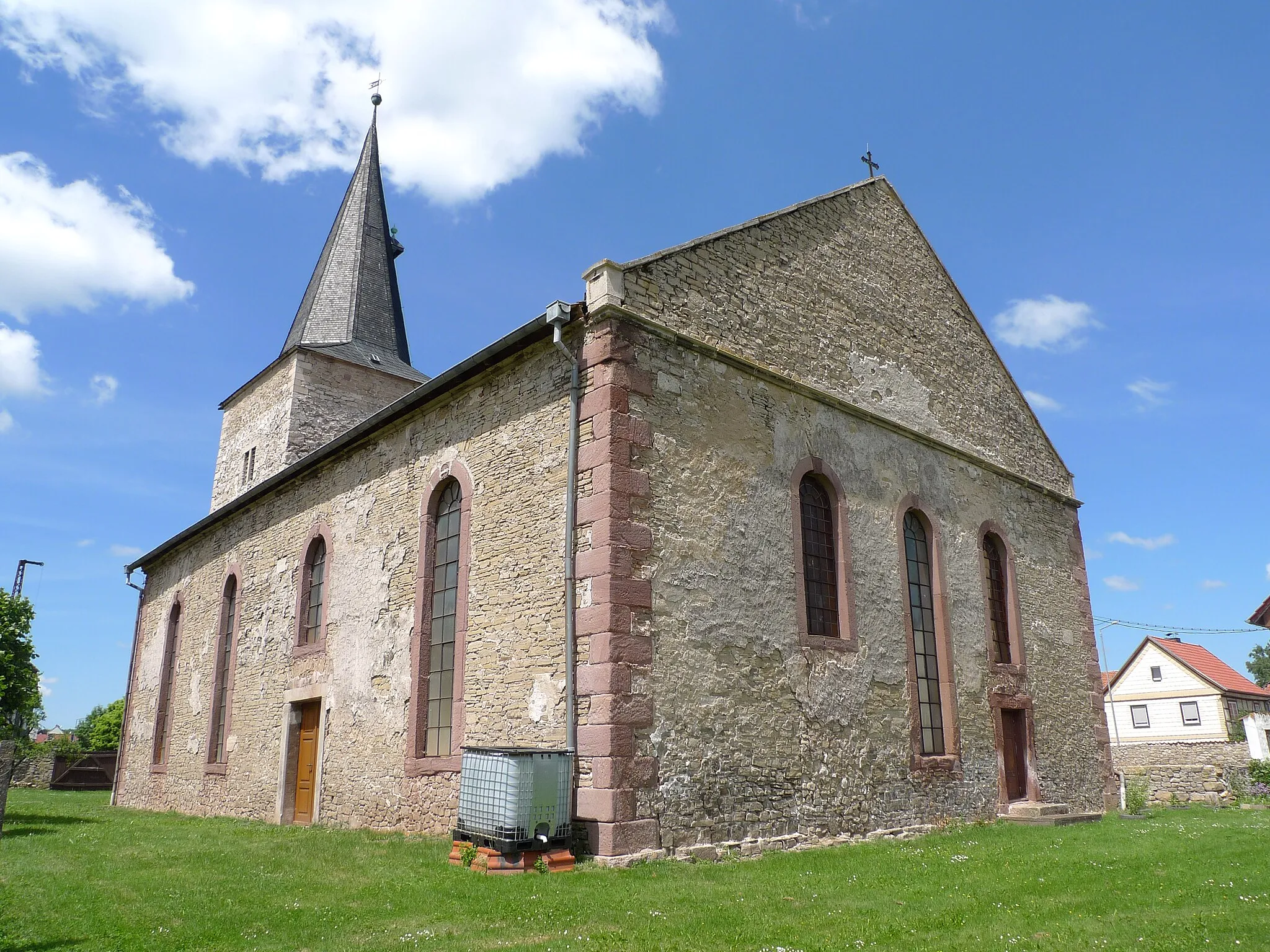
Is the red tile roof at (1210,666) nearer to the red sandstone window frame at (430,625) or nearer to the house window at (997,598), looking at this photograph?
the house window at (997,598)

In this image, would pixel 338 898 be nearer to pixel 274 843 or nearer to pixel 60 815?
pixel 274 843

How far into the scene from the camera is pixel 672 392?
10.7m

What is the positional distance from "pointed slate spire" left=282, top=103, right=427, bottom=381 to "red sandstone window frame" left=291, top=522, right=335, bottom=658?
9.61m

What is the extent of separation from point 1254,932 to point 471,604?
26.8 feet

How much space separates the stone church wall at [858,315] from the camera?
38.1ft

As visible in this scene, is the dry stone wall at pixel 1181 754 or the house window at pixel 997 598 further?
the dry stone wall at pixel 1181 754

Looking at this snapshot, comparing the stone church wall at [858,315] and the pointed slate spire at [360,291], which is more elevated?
the pointed slate spire at [360,291]

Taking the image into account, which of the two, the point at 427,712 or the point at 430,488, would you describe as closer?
the point at 427,712

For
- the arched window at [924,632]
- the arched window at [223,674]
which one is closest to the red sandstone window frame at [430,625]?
the arched window at [924,632]

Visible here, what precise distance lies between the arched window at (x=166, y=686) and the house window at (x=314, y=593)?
A: 7255mm

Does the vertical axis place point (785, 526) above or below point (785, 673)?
above

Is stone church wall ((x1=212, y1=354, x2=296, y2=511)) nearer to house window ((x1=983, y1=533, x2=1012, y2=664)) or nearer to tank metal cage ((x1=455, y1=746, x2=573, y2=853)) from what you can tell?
tank metal cage ((x1=455, y1=746, x2=573, y2=853))

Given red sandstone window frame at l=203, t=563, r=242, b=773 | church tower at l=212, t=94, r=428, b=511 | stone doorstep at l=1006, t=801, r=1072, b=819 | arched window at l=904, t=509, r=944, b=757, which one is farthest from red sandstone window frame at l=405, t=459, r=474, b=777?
church tower at l=212, t=94, r=428, b=511

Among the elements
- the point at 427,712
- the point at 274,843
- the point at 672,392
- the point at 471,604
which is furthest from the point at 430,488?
the point at 274,843
